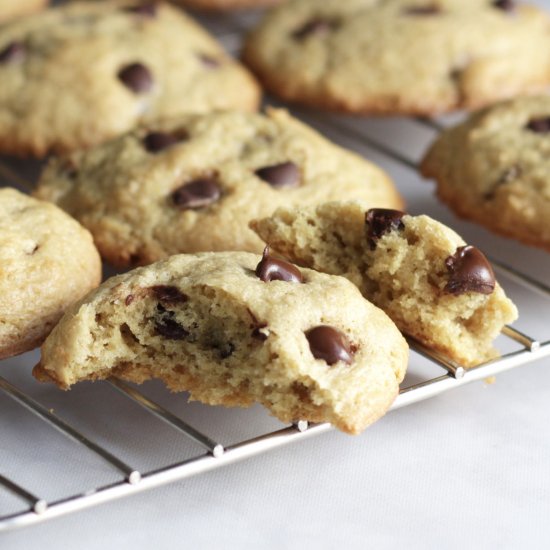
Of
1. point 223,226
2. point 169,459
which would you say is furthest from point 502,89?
point 169,459

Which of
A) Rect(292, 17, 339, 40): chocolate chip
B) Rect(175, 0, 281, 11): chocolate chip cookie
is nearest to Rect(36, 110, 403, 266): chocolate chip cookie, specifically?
Rect(292, 17, 339, 40): chocolate chip

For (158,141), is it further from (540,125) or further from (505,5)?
(505,5)

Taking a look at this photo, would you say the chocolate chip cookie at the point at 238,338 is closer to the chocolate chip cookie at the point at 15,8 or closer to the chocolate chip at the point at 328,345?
the chocolate chip at the point at 328,345

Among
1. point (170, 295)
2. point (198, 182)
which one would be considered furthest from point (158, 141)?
point (170, 295)

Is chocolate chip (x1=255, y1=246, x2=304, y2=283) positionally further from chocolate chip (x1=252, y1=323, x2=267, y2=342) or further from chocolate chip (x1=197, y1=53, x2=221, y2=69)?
chocolate chip (x1=197, y1=53, x2=221, y2=69)

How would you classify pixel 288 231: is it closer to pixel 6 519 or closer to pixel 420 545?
pixel 420 545
